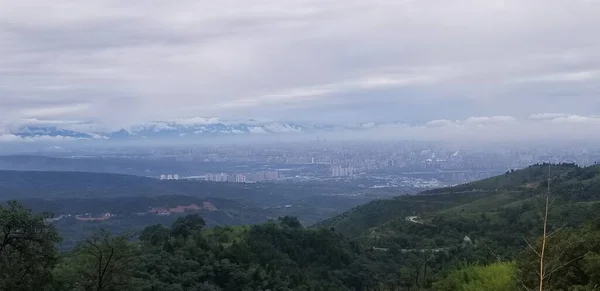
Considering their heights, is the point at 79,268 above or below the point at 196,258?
above

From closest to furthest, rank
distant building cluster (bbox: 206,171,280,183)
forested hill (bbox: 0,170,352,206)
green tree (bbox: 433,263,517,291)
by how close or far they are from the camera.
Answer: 1. green tree (bbox: 433,263,517,291)
2. forested hill (bbox: 0,170,352,206)
3. distant building cluster (bbox: 206,171,280,183)

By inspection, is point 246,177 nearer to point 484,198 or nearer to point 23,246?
point 484,198

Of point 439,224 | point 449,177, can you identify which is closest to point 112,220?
point 439,224

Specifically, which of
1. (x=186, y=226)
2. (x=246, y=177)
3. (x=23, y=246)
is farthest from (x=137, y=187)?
(x=23, y=246)

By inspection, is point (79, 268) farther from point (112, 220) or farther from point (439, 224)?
point (112, 220)

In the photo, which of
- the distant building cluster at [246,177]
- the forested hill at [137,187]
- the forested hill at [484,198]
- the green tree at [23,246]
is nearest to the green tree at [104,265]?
the green tree at [23,246]

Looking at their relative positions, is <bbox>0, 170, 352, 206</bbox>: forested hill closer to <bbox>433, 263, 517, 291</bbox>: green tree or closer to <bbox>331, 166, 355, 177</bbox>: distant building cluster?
<bbox>331, 166, 355, 177</bbox>: distant building cluster

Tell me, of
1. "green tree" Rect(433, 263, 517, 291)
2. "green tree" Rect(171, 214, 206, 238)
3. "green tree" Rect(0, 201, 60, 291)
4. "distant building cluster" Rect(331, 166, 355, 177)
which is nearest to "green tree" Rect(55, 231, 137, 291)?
"green tree" Rect(0, 201, 60, 291)
